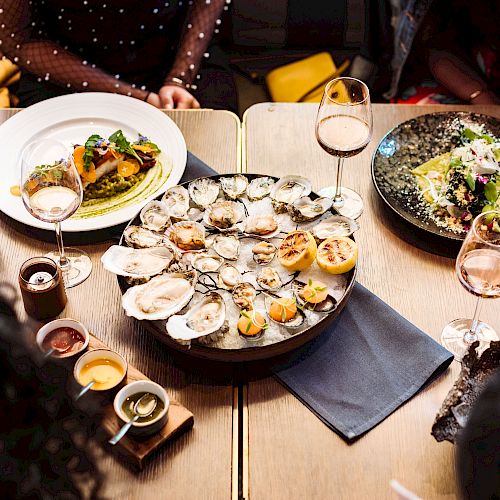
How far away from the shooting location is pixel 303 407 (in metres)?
1.30

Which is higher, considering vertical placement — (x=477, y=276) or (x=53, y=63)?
(x=477, y=276)

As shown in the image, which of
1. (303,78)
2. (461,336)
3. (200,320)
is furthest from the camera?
(303,78)

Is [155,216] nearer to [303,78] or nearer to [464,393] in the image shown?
[464,393]

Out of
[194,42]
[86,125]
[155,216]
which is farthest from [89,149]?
[194,42]

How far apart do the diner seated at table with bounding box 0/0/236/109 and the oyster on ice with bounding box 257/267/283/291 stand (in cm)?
94

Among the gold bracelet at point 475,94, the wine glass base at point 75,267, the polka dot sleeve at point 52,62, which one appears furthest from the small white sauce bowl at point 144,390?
the gold bracelet at point 475,94

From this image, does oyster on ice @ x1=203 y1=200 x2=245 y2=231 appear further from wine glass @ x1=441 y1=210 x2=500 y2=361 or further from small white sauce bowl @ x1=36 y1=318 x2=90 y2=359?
wine glass @ x1=441 y1=210 x2=500 y2=361

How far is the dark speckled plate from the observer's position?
1.61 m

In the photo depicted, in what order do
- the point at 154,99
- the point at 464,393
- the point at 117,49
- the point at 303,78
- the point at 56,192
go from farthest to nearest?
1. the point at 303,78
2. the point at 117,49
3. the point at 154,99
4. the point at 56,192
5. the point at 464,393

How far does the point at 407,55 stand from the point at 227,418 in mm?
1680

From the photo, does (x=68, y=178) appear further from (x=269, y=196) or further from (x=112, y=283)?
(x=269, y=196)

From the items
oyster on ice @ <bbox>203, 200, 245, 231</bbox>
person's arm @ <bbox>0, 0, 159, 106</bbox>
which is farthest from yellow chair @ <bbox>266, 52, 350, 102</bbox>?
oyster on ice @ <bbox>203, 200, 245, 231</bbox>

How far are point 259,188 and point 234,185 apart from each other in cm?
5

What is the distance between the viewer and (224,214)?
4.93ft
